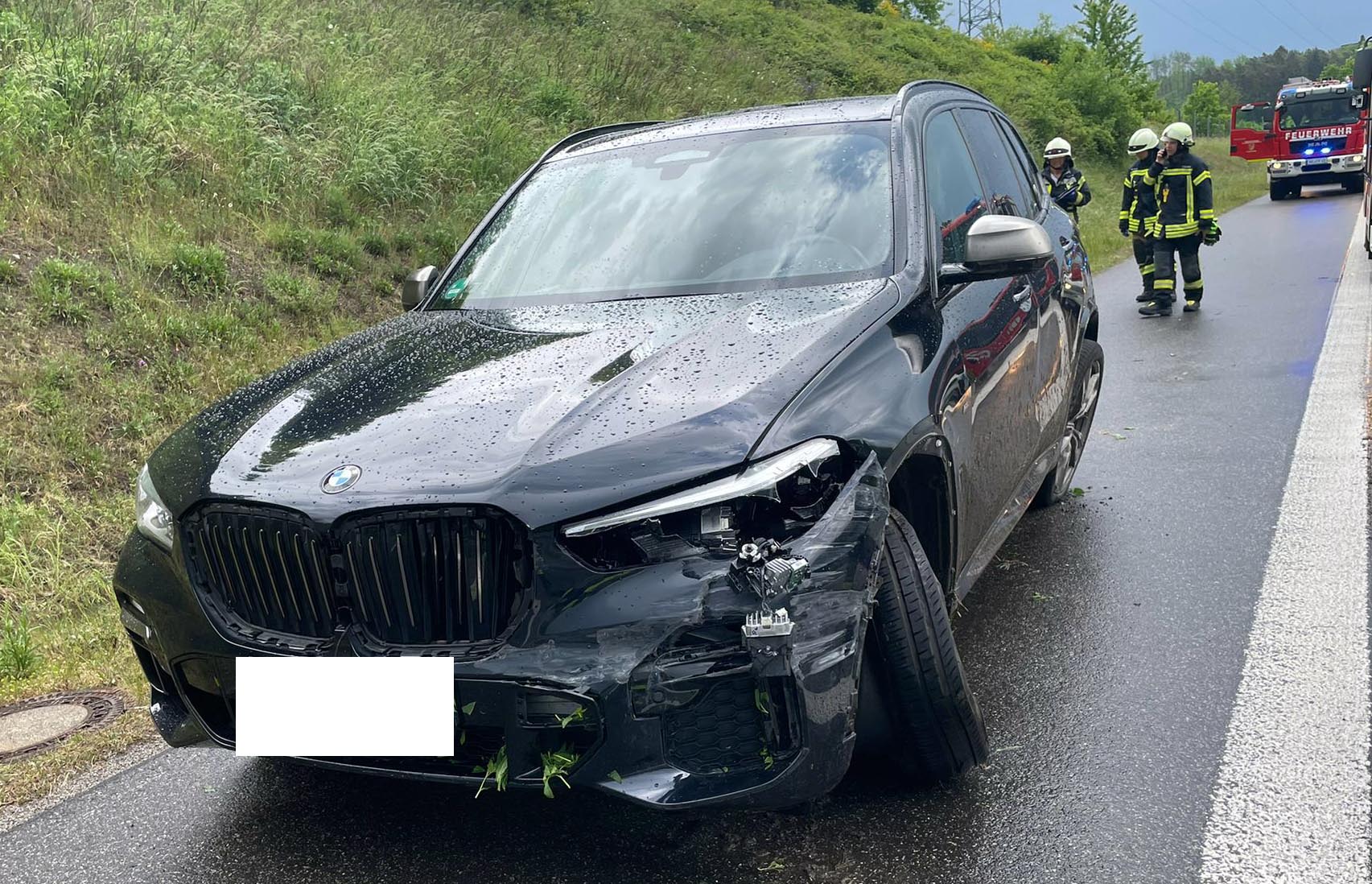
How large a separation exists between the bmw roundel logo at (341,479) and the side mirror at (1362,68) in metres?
12.4

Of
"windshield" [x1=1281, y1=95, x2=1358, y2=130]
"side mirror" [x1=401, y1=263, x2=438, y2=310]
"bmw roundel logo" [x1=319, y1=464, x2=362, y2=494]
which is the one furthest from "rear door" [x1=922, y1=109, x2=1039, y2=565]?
"windshield" [x1=1281, y1=95, x2=1358, y2=130]

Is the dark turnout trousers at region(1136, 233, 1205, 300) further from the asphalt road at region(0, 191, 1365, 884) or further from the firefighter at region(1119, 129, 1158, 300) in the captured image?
the asphalt road at region(0, 191, 1365, 884)

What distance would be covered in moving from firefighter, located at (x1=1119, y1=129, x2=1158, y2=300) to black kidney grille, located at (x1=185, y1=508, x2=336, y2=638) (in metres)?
10.6

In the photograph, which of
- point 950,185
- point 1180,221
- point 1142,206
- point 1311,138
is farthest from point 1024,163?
point 1311,138

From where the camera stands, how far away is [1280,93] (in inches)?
1211

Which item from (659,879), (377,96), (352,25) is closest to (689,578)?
(659,879)

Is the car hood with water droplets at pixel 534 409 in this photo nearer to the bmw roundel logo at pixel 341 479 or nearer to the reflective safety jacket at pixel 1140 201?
the bmw roundel logo at pixel 341 479

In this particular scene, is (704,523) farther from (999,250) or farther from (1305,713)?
(1305,713)

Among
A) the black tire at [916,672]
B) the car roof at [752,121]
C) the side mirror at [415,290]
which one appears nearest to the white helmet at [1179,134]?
the car roof at [752,121]

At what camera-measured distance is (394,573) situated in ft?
7.75

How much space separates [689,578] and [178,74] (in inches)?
368

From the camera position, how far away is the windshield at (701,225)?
3516mm

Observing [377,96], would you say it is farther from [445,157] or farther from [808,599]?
[808,599]

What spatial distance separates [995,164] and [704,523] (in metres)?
2.89
